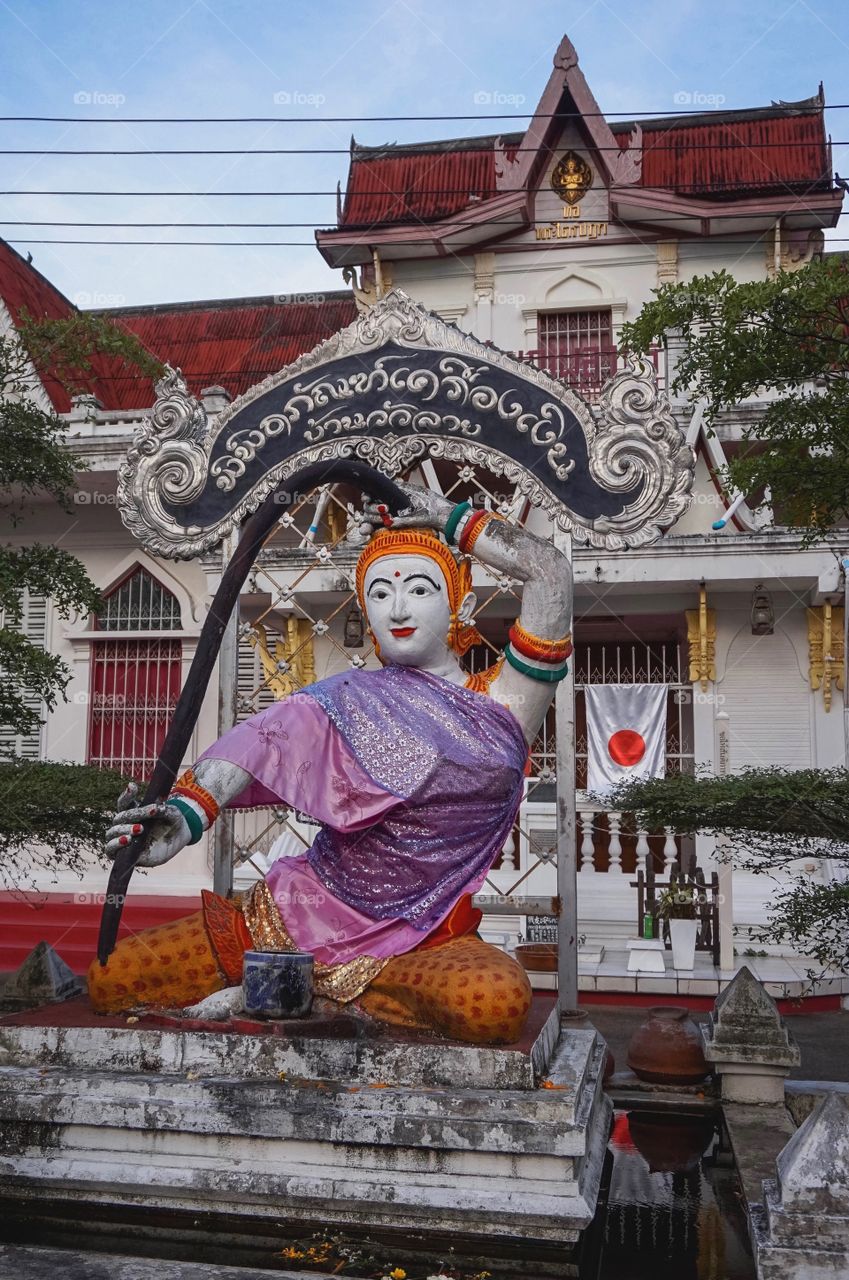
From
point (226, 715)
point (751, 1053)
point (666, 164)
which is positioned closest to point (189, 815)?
point (226, 715)

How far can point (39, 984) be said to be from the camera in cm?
543

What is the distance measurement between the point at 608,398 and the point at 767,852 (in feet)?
6.66

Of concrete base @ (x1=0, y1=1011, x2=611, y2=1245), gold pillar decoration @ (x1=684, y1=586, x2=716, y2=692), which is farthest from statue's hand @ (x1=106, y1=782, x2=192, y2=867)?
gold pillar decoration @ (x1=684, y1=586, x2=716, y2=692)

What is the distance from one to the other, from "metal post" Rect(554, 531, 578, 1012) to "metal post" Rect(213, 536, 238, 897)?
149cm

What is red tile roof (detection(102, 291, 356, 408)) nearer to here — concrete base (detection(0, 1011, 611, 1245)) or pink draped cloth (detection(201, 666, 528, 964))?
pink draped cloth (detection(201, 666, 528, 964))

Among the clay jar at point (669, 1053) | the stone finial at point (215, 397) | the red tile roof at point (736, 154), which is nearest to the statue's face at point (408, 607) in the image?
the clay jar at point (669, 1053)

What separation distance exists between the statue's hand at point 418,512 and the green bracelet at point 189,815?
1.35 m

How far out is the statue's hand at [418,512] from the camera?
4383mm

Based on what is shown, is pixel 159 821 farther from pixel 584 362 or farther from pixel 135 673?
pixel 584 362

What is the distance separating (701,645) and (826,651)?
1269mm

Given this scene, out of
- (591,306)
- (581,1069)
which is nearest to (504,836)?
(581,1069)

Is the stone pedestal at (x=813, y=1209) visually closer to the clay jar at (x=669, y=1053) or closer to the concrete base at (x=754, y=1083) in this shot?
the concrete base at (x=754, y=1083)

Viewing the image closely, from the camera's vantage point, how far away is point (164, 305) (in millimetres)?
16250

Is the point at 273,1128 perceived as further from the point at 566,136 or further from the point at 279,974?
the point at 566,136
